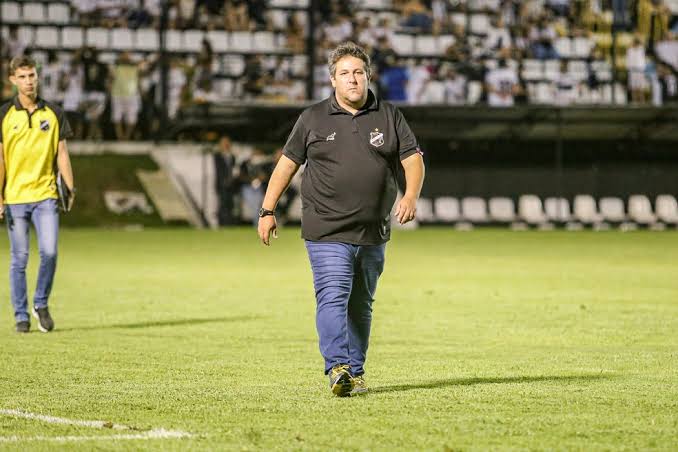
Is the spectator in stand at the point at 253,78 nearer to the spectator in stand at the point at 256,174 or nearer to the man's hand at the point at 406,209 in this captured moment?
the spectator in stand at the point at 256,174

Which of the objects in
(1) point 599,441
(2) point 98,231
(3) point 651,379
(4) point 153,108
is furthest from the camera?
(4) point 153,108

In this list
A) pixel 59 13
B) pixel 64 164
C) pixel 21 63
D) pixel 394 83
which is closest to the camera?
pixel 21 63

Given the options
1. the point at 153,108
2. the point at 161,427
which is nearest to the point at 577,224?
the point at 153,108

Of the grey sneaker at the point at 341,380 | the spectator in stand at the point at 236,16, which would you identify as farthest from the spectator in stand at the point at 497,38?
the grey sneaker at the point at 341,380

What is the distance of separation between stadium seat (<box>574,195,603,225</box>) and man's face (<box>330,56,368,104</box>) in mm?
30519

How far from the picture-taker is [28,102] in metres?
11.9

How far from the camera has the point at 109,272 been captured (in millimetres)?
20328

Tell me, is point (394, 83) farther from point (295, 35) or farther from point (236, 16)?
point (236, 16)

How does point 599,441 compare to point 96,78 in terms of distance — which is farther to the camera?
point 96,78

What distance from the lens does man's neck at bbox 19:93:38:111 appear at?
38.9 feet

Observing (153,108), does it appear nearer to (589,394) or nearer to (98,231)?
(98,231)

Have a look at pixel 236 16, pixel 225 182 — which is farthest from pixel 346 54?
pixel 236 16

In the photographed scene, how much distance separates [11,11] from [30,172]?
25624mm

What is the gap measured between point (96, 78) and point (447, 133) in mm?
9168
